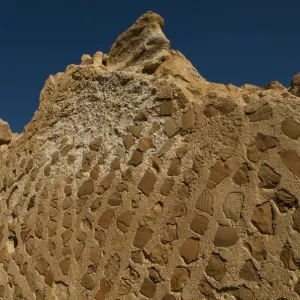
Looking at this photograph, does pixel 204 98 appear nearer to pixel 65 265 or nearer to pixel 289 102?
pixel 289 102

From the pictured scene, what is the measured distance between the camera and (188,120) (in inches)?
137

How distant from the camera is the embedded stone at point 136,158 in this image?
365 cm

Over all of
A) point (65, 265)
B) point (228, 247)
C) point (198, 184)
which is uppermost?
point (198, 184)

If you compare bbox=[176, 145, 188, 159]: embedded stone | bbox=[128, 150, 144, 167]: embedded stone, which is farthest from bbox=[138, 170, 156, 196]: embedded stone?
bbox=[176, 145, 188, 159]: embedded stone

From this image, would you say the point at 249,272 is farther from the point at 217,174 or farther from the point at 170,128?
the point at 170,128

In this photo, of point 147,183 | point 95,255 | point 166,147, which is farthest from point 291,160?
point 95,255

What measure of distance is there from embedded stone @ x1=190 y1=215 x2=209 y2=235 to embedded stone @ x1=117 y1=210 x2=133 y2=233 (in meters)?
0.55

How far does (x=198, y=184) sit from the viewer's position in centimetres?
324

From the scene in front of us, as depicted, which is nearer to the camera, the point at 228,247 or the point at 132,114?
the point at 228,247

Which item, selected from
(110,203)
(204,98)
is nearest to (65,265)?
(110,203)

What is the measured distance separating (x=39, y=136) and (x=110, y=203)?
143cm

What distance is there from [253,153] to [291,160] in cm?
25

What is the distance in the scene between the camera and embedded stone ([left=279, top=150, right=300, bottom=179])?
9.46 feet

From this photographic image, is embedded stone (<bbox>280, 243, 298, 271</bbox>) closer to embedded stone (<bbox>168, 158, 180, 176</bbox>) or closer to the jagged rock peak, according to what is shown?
embedded stone (<bbox>168, 158, 180, 176</bbox>)
